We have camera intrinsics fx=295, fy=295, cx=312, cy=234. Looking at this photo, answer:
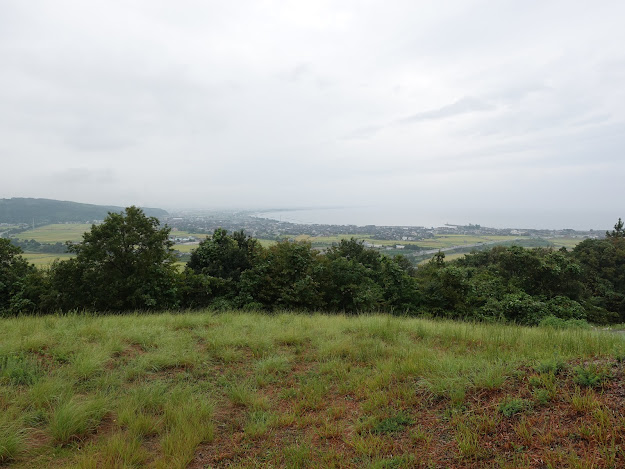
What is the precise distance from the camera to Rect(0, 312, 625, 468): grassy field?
113 inches

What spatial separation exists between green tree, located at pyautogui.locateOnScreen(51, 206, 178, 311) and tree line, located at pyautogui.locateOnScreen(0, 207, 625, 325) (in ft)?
0.13

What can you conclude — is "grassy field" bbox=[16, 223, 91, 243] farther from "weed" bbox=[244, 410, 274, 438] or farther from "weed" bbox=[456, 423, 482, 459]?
"weed" bbox=[456, 423, 482, 459]

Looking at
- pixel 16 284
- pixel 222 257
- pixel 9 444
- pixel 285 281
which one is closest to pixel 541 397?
pixel 9 444

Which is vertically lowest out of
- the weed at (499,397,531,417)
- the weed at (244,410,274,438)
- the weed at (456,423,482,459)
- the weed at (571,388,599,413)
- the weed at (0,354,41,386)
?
the weed at (244,410,274,438)

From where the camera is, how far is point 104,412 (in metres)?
3.66

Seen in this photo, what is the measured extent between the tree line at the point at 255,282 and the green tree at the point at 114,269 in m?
0.04

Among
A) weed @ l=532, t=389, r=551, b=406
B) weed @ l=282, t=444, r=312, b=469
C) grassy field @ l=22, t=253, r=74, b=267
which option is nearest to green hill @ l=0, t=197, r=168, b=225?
grassy field @ l=22, t=253, r=74, b=267

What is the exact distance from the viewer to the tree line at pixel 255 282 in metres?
12.6

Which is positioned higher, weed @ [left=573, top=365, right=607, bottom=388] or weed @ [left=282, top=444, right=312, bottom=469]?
weed @ [left=573, top=365, right=607, bottom=388]

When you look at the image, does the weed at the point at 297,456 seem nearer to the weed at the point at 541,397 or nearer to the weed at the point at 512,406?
the weed at the point at 512,406

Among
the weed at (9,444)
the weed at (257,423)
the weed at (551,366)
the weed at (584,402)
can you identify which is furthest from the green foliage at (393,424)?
the weed at (9,444)

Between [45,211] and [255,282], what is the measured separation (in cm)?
9318

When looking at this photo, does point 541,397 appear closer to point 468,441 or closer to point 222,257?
point 468,441

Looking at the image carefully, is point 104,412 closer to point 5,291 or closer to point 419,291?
point 419,291
